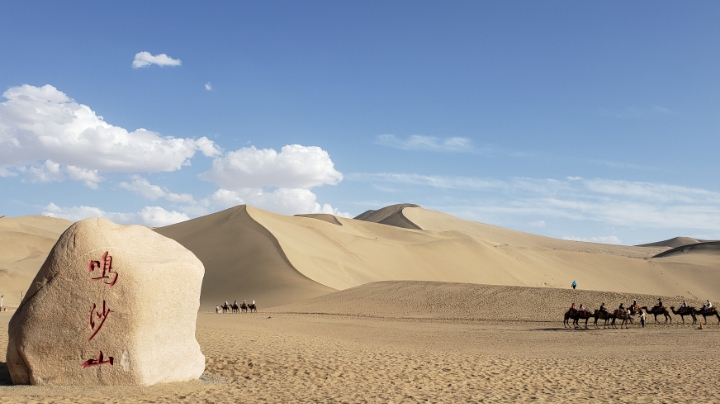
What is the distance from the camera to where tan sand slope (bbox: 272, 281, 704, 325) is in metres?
31.7

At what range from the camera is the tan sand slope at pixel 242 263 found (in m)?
43.8

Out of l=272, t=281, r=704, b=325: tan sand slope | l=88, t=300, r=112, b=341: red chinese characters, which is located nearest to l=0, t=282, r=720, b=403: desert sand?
l=88, t=300, r=112, b=341: red chinese characters

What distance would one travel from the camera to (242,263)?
51094 mm

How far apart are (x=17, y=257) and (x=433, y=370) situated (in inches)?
2642

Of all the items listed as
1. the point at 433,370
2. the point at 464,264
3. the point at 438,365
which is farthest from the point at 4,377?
the point at 464,264

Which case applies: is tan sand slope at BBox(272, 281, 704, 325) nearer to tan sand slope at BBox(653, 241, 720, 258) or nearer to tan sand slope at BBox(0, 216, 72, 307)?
tan sand slope at BBox(0, 216, 72, 307)

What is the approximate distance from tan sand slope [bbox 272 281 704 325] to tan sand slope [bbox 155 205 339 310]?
17.5ft

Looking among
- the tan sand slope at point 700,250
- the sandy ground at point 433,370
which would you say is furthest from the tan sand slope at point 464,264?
the sandy ground at point 433,370

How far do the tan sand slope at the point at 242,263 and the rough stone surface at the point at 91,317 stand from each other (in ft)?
100

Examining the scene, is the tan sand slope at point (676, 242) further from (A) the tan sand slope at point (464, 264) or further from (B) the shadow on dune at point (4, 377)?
(B) the shadow on dune at point (4, 377)

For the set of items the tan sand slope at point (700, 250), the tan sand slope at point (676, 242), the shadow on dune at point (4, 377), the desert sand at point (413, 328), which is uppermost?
the tan sand slope at point (676, 242)

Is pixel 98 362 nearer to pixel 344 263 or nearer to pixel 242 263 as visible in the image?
pixel 242 263

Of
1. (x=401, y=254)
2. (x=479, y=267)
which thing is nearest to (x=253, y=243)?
(x=401, y=254)

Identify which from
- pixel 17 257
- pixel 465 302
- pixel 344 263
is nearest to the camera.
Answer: pixel 465 302
